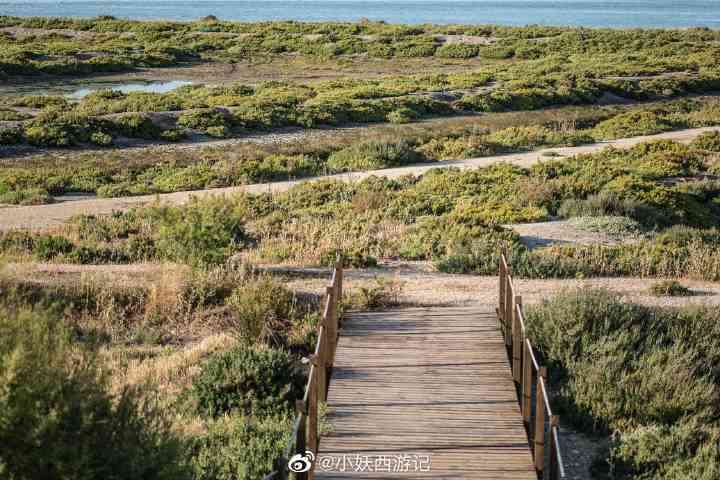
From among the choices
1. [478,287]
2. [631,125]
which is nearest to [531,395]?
[478,287]

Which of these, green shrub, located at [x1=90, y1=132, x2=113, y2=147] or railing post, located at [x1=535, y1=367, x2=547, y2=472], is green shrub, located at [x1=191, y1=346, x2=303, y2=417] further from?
green shrub, located at [x1=90, y1=132, x2=113, y2=147]

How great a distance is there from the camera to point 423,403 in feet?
28.7

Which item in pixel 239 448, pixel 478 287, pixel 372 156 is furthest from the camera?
pixel 372 156

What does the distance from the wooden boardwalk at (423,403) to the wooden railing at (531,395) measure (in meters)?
0.13

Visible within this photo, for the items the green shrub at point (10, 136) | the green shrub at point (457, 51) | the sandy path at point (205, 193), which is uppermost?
the green shrub at point (457, 51)

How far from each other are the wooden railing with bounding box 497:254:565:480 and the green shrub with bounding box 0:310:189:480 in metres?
2.91

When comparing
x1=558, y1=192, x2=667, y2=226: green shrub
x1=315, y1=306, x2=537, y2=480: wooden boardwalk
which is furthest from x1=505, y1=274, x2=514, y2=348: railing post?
x1=558, y1=192, x2=667, y2=226: green shrub

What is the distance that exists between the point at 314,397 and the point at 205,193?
17265mm

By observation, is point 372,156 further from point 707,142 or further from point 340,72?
point 340,72

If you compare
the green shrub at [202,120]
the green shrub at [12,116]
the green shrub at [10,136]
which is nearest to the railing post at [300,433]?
the green shrub at [10,136]

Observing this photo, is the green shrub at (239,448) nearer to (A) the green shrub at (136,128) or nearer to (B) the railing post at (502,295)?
(B) the railing post at (502,295)

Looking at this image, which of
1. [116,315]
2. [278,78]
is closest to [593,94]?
[278,78]

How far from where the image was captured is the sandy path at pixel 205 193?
21.7 m

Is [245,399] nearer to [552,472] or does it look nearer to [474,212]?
[552,472]
